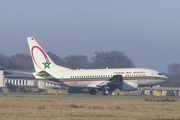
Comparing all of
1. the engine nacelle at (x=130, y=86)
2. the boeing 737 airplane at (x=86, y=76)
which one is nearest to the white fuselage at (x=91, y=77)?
the boeing 737 airplane at (x=86, y=76)


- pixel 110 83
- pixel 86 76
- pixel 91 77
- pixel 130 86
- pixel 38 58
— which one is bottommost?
pixel 130 86

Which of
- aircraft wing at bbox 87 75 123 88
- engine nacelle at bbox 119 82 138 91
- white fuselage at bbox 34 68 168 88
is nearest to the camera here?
aircraft wing at bbox 87 75 123 88

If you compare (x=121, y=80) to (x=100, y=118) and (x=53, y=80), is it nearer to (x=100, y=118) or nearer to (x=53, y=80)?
(x=53, y=80)

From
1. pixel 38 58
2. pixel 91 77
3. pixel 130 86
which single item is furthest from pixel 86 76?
pixel 38 58

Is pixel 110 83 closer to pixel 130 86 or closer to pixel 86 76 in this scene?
pixel 130 86

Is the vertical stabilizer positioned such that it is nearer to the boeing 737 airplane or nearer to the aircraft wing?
the boeing 737 airplane

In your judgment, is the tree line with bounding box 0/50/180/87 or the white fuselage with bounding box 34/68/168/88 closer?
the white fuselage with bounding box 34/68/168/88

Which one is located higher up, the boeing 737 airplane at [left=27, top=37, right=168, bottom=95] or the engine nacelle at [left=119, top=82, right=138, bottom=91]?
the boeing 737 airplane at [left=27, top=37, right=168, bottom=95]

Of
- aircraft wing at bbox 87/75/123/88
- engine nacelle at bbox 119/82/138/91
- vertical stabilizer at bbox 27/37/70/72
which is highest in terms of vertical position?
vertical stabilizer at bbox 27/37/70/72

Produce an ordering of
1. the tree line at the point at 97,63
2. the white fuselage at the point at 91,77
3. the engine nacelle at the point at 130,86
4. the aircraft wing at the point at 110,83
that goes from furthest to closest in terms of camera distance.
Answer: the tree line at the point at 97,63, the engine nacelle at the point at 130,86, the white fuselage at the point at 91,77, the aircraft wing at the point at 110,83

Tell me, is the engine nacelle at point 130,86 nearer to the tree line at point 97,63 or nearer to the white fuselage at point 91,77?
A: the white fuselage at point 91,77

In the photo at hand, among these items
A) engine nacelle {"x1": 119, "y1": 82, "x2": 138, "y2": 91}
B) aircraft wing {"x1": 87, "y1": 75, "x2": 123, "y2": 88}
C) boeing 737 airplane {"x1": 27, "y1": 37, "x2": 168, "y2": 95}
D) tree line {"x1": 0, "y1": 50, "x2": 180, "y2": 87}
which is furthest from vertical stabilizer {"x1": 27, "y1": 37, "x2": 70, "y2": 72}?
tree line {"x1": 0, "y1": 50, "x2": 180, "y2": 87}

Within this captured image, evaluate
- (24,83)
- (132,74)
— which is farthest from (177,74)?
(132,74)

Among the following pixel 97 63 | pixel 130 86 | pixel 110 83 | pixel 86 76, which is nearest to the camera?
pixel 130 86
